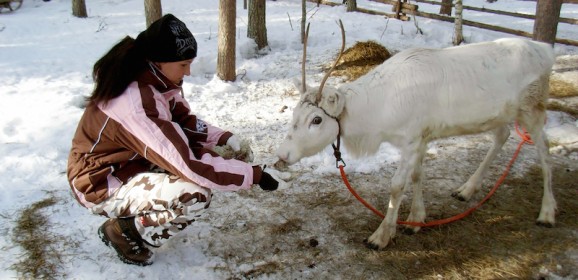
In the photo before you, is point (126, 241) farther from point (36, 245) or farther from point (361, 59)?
point (361, 59)

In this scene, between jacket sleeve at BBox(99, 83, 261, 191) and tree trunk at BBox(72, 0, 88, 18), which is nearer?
jacket sleeve at BBox(99, 83, 261, 191)

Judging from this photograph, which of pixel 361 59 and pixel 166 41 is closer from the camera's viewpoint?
pixel 166 41

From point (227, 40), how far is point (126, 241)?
4575 millimetres

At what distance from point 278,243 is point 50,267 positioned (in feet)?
5.72

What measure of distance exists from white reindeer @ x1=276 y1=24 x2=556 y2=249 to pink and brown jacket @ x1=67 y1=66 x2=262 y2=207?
0.83m

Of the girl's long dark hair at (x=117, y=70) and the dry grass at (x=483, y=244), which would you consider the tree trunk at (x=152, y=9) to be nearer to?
the girl's long dark hair at (x=117, y=70)

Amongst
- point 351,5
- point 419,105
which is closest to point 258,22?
point 351,5

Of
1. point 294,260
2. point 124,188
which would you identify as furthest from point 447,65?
point 124,188

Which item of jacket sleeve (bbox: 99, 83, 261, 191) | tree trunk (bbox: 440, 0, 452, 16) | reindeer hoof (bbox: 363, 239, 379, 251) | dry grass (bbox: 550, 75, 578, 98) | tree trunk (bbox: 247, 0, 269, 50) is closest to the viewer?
jacket sleeve (bbox: 99, 83, 261, 191)

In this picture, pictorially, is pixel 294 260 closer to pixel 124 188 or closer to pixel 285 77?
pixel 124 188

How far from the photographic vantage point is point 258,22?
8695mm

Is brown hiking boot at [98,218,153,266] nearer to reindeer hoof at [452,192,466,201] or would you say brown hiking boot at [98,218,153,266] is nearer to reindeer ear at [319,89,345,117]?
reindeer ear at [319,89,345,117]

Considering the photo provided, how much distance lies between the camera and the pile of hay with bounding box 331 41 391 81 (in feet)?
24.0

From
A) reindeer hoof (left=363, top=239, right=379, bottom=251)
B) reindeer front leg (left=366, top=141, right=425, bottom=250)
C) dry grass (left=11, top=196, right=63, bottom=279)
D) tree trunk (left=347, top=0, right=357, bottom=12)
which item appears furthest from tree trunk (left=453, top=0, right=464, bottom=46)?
dry grass (left=11, top=196, right=63, bottom=279)
